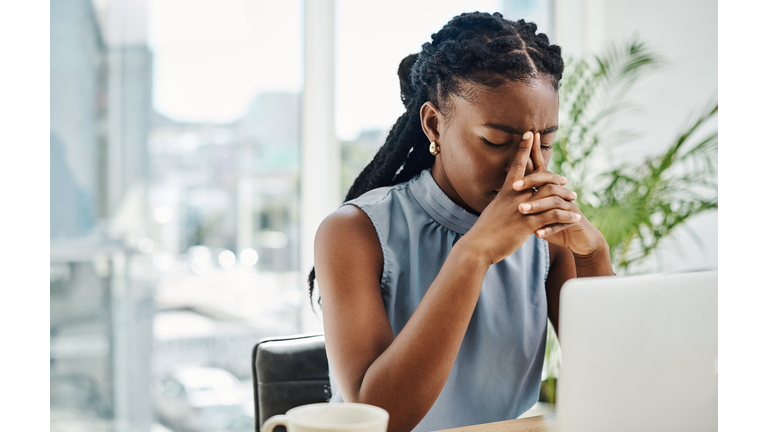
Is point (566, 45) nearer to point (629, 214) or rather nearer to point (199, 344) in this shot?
point (629, 214)

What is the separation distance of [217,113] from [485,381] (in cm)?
161

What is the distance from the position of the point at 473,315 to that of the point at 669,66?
2.08m

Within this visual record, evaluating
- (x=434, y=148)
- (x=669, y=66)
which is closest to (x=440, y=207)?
(x=434, y=148)

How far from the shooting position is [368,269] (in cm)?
96

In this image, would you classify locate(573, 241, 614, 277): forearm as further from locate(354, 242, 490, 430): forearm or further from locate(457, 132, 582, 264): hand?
locate(354, 242, 490, 430): forearm

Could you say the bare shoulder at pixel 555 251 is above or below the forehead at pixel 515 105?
below

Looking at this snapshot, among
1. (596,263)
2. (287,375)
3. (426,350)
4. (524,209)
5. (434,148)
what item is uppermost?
(434,148)

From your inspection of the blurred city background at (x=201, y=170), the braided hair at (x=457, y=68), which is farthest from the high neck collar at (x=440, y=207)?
the blurred city background at (x=201, y=170)

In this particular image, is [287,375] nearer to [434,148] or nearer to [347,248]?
[347,248]

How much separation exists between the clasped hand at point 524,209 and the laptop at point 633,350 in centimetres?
27

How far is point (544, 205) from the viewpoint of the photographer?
893mm

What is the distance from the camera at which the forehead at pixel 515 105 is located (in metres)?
0.93

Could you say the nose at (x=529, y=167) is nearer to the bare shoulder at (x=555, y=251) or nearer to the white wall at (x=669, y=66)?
the bare shoulder at (x=555, y=251)
